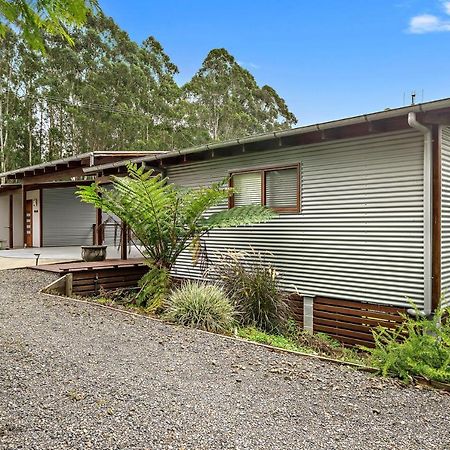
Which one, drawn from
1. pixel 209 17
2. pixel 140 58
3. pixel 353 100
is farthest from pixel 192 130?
pixel 209 17

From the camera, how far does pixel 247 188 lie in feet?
26.9

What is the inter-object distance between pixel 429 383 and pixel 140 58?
28.2 meters

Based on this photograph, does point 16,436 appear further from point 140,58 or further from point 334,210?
point 140,58

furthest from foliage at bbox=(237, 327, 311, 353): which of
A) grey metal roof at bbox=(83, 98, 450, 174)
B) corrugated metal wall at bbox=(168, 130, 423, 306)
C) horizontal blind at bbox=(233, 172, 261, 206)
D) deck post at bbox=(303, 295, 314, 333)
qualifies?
grey metal roof at bbox=(83, 98, 450, 174)

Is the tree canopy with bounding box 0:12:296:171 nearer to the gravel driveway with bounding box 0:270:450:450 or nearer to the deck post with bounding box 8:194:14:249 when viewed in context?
the deck post with bounding box 8:194:14:249

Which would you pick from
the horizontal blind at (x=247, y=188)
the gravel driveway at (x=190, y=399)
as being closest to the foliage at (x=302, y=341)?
the gravel driveway at (x=190, y=399)

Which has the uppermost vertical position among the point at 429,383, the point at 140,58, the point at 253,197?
the point at 140,58

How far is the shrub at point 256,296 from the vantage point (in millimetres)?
6598

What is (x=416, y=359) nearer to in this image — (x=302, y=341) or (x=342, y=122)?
(x=302, y=341)

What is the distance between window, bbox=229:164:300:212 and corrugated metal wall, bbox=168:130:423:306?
144 millimetres

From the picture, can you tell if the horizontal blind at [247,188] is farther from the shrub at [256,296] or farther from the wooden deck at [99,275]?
the wooden deck at [99,275]

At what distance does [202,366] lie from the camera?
4047 mm

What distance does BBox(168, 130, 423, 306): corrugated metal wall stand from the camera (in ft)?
20.0

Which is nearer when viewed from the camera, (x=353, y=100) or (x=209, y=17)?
(x=209, y=17)
